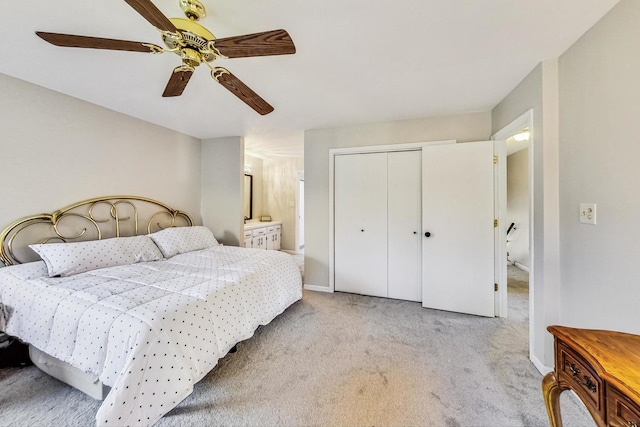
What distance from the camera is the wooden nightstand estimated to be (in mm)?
728

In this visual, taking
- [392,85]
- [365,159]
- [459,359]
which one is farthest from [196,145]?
[459,359]

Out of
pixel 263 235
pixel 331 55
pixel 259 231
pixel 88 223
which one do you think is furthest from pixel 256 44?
pixel 263 235

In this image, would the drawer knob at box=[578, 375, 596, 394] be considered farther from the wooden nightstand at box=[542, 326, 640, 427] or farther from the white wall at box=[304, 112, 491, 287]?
the white wall at box=[304, 112, 491, 287]

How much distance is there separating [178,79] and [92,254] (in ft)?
5.96

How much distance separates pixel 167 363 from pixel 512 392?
2186mm

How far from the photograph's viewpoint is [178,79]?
1.67 m

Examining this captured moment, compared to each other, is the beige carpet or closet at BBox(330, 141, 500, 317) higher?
closet at BBox(330, 141, 500, 317)

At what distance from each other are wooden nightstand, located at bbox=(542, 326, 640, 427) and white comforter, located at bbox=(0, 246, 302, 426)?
1857 millimetres

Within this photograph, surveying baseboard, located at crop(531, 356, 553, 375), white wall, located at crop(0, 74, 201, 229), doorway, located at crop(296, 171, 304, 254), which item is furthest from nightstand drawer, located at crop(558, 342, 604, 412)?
doorway, located at crop(296, 171, 304, 254)

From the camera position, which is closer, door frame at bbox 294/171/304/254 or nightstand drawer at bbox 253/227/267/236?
nightstand drawer at bbox 253/227/267/236

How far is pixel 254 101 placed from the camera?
1.96 metres

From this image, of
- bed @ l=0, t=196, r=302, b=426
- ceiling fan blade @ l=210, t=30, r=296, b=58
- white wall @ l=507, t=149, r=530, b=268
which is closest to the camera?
ceiling fan blade @ l=210, t=30, r=296, b=58

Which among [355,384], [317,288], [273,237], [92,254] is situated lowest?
[355,384]

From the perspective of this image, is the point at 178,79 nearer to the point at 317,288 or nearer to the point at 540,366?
the point at 317,288
